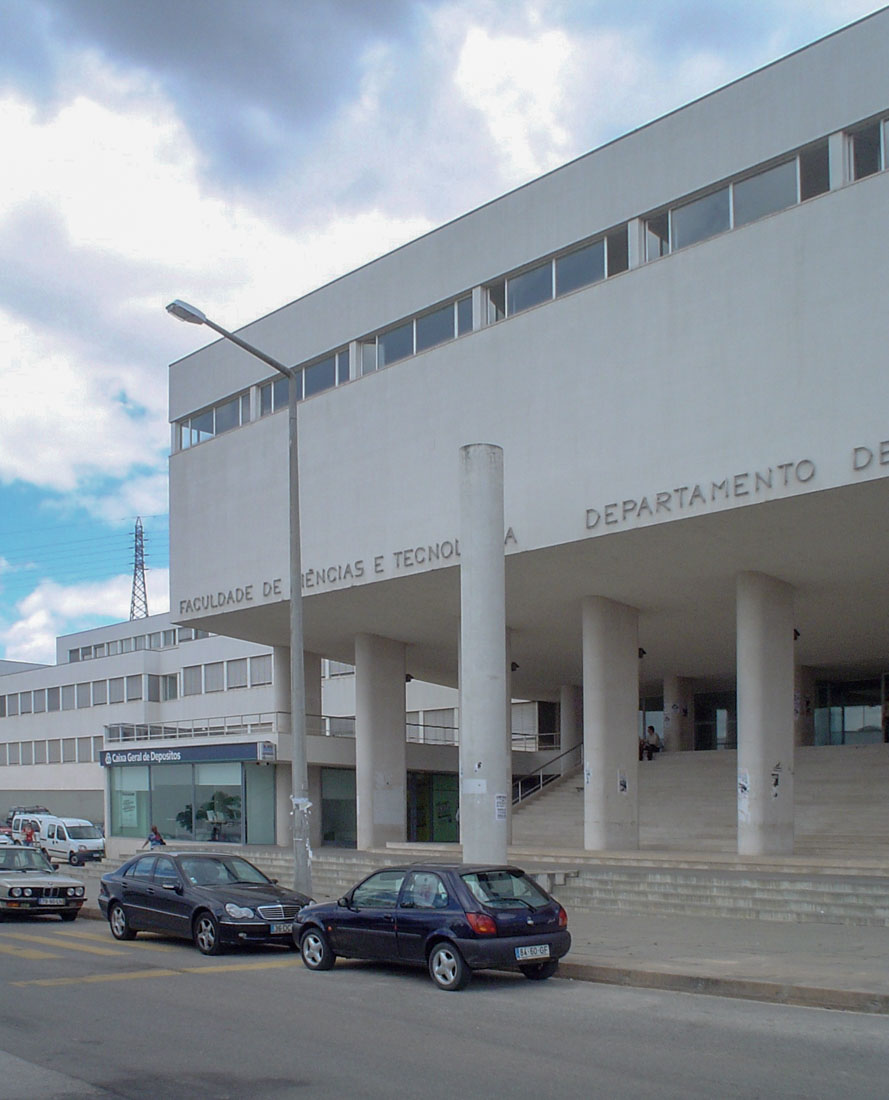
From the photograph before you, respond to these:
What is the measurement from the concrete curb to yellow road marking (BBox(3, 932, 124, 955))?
672 cm

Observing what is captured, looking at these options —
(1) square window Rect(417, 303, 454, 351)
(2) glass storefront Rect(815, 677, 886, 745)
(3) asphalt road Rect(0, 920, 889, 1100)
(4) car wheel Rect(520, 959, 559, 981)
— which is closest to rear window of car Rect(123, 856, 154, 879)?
(3) asphalt road Rect(0, 920, 889, 1100)

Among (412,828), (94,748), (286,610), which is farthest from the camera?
(94,748)

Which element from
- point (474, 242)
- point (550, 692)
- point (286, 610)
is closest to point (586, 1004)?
point (474, 242)

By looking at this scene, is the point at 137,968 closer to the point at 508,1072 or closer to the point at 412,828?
the point at 508,1072

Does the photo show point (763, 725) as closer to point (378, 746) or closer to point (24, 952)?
point (378, 746)

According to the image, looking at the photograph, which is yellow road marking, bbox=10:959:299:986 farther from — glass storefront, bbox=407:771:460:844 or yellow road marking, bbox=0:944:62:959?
glass storefront, bbox=407:771:460:844

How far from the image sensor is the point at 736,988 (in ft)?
40.9

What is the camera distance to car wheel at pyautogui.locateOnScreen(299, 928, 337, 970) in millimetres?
14297

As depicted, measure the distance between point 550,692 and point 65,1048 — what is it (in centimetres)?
4284

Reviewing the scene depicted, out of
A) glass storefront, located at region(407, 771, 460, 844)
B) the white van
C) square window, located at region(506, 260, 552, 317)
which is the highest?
square window, located at region(506, 260, 552, 317)

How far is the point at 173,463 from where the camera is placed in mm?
37781

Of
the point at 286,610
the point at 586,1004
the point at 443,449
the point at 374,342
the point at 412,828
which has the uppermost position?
the point at 374,342

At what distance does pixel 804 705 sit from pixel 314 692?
17540 millimetres

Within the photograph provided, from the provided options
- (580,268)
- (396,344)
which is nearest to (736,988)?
(580,268)
